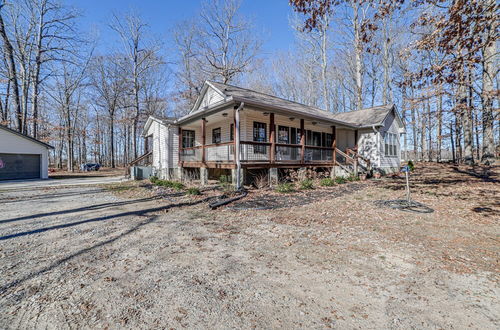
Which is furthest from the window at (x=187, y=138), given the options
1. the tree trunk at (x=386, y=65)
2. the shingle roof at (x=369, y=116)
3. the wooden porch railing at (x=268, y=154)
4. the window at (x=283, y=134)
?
the tree trunk at (x=386, y=65)

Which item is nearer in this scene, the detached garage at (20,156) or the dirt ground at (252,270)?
the dirt ground at (252,270)

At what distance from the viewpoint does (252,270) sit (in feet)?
9.75

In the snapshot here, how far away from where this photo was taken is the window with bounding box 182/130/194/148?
1522 cm

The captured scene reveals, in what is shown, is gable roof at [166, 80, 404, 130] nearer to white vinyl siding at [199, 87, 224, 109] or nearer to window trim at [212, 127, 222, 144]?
white vinyl siding at [199, 87, 224, 109]

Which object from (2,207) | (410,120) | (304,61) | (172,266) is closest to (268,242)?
(172,266)

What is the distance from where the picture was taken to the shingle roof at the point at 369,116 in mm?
15223

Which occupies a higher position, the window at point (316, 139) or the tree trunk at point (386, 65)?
the tree trunk at point (386, 65)

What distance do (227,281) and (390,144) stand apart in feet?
59.0

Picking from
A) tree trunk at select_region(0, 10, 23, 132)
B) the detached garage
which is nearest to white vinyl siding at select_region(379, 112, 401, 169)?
the detached garage

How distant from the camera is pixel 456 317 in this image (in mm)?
2035

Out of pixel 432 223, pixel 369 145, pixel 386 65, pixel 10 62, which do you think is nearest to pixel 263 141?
pixel 369 145

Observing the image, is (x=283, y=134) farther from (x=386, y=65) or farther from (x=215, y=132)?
(x=386, y=65)

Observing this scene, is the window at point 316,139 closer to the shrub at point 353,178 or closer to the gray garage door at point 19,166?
the shrub at point 353,178

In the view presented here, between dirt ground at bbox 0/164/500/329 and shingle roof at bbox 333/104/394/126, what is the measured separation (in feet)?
34.3
